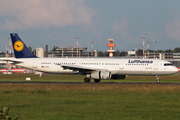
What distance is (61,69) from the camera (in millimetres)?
45938

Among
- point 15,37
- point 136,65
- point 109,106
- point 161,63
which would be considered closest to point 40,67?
point 15,37

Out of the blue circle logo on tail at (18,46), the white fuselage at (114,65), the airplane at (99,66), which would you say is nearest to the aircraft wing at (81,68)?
the airplane at (99,66)

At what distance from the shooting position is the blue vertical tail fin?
159 feet

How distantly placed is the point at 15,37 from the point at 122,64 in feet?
66.5

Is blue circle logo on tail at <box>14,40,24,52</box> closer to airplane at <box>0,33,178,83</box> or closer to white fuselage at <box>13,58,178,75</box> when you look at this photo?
airplane at <box>0,33,178,83</box>

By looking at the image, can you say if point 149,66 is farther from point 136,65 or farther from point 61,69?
point 61,69

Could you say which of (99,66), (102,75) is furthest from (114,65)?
(102,75)

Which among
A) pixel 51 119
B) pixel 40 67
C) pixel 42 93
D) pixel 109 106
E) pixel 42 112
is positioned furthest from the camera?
pixel 40 67

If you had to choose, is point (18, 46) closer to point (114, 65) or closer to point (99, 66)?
point (99, 66)

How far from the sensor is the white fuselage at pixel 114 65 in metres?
43.4

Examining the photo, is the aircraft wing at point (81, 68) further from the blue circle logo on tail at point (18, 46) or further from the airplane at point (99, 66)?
the blue circle logo on tail at point (18, 46)

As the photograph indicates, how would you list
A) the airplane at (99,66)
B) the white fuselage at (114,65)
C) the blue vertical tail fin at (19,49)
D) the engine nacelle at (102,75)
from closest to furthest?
the engine nacelle at (102,75), the airplane at (99,66), the white fuselage at (114,65), the blue vertical tail fin at (19,49)

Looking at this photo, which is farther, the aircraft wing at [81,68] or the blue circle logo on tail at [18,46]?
the blue circle logo on tail at [18,46]

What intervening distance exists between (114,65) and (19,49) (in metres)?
17.6
